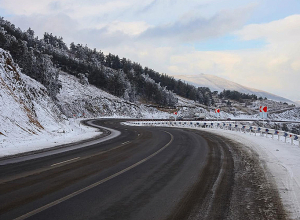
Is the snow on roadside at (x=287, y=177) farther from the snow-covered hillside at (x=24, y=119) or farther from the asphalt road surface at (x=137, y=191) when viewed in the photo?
the snow-covered hillside at (x=24, y=119)

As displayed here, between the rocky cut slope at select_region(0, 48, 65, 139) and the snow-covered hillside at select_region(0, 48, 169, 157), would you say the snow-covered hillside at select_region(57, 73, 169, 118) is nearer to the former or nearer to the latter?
the snow-covered hillside at select_region(0, 48, 169, 157)

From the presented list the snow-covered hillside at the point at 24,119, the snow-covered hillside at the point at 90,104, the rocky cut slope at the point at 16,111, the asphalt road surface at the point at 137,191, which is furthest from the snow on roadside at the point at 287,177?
the snow-covered hillside at the point at 90,104

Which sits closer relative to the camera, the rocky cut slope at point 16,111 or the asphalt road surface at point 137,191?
the asphalt road surface at point 137,191

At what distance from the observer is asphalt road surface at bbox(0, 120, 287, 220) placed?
216 inches

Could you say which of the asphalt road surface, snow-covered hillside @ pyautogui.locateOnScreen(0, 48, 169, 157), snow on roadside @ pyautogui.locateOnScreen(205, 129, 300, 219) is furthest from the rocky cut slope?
snow on roadside @ pyautogui.locateOnScreen(205, 129, 300, 219)

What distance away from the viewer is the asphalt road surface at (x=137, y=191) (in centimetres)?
548

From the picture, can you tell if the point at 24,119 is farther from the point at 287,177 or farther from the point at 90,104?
the point at 90,104

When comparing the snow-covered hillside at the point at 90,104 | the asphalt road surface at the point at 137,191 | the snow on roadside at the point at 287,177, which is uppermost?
the snow-covered hillside at the point at 90,104

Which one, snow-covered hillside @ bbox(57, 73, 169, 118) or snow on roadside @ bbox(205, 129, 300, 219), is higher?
snow-covered hillside @ bbox(57, 73, 169, 118)

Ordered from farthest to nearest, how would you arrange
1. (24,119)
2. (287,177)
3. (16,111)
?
(24,119)
(16,111)
(287,177)

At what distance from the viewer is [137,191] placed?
7.04 meters

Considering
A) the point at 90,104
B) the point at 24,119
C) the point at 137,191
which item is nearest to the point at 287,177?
the point at 137,191

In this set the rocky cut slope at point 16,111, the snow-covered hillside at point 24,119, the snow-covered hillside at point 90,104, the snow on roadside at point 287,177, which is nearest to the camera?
the snow on roadside at point 287,177

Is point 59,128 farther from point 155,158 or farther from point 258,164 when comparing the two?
point 258,164
